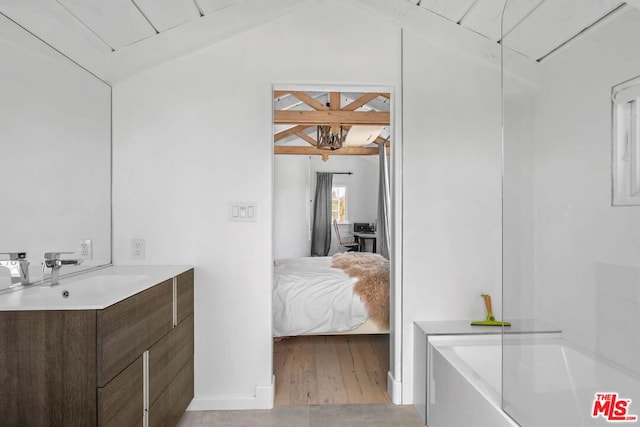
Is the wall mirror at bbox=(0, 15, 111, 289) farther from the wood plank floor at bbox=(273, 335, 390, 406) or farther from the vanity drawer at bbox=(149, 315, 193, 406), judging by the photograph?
the wood plank floor at bbox=(273, 335, 390, 406)

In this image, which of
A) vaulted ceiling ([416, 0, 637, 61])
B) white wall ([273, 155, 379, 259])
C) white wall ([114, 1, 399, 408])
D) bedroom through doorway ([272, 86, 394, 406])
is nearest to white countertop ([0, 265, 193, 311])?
white wall ([114, 1, 399, 408])

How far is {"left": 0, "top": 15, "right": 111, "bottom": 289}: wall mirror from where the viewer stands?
1420 millimetres

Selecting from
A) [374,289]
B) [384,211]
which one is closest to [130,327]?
[374,289]

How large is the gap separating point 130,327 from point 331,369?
1.69 m

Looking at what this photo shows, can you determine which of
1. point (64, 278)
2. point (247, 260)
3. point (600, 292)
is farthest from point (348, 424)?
point (64, 278)

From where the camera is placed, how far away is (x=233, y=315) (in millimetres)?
2150

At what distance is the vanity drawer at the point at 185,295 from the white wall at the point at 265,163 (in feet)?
0.30

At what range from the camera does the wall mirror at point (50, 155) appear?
1420 millimetres

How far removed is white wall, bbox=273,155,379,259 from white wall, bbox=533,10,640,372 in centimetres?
542

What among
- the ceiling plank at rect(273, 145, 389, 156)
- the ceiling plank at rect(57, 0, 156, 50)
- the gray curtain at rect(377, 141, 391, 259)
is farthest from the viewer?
the ceiling plank at rect(273, 145, 389, 156)

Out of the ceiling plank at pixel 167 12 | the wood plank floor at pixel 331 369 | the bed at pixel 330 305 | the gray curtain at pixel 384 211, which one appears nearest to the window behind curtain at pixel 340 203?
the gray curtain at pixel 384 211

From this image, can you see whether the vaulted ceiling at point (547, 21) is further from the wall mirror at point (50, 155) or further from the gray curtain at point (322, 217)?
the gray curtain at point (322, 217)

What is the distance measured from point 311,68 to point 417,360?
6.15 ft

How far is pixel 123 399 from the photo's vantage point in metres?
1.27
